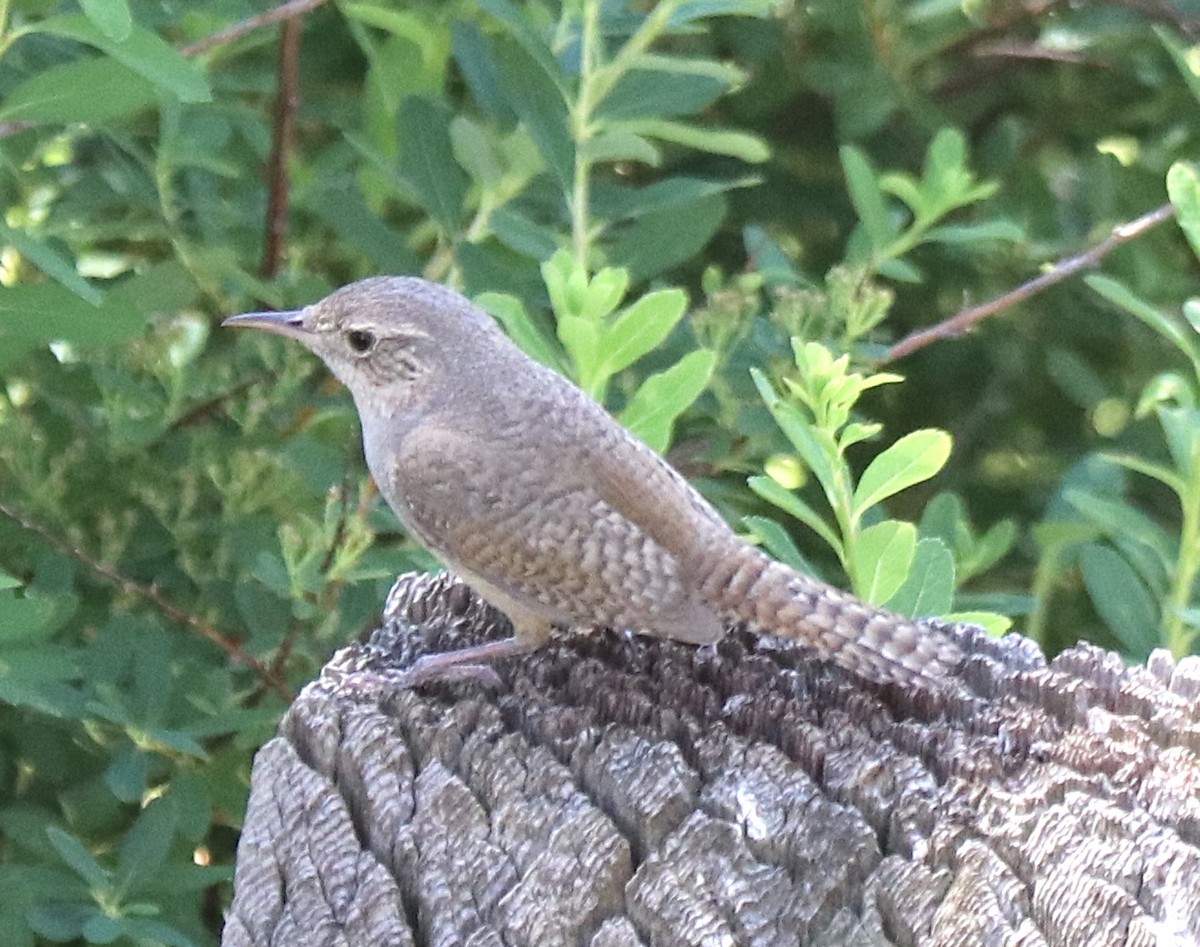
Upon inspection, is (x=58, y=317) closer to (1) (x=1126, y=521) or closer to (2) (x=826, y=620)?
(2) (x=826, y=620)

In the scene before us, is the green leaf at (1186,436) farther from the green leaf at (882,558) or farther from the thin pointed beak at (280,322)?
the thin pointed beak at (280,322)

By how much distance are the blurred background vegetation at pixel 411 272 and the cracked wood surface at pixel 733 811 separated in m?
0.43

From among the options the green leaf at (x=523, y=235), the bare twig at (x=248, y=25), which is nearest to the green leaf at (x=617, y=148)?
the green leaf at (x=523, y=235)

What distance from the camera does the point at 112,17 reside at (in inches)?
81.0

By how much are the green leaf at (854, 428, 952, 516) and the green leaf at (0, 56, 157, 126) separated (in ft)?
3.57

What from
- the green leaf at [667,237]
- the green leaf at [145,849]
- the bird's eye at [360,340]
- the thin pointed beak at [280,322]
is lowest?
the green leaf at [145,849]

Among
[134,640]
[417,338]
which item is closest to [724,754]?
[417,338]

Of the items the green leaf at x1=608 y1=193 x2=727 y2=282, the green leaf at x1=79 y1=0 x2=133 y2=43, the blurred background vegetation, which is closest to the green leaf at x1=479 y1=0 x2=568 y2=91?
the blurred background vegetation

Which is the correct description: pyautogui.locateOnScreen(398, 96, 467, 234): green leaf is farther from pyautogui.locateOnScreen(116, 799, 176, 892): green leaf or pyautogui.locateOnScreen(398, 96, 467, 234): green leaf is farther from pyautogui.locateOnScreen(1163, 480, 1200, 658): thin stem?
pyautogui.locateOnScreen(1163, 480, 1200, 658): thin stem

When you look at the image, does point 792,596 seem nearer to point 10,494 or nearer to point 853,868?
point 853,868

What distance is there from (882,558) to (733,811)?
0.71 metres

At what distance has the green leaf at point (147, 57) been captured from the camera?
7.33 ft

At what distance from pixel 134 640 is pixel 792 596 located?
3.75 feet

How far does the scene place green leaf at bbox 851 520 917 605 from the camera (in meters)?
2.24
